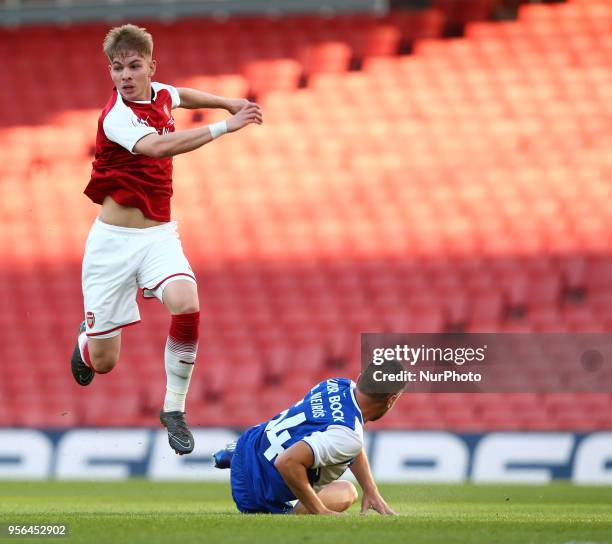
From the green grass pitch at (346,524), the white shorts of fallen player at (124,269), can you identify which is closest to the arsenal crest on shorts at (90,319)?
the white shorts of fallen player at (124,269)

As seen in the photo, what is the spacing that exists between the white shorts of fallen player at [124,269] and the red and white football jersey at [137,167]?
0.15 meters

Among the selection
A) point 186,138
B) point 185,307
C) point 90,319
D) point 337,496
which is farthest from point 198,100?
point 337,496

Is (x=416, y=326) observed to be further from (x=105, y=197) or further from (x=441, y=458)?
(x=105, y=197)

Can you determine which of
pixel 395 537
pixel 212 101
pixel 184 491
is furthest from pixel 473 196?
pixel 395 537

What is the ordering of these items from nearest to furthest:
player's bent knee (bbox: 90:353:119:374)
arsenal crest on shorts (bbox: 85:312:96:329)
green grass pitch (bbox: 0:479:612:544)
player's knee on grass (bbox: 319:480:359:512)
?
green grass pitch (bbox: 0:479:612:544)
player's knee on grass (bbox: 319:480:359:512)
arsenal crest on shorts (bbox: 85:312:96:329)
player's bent knee (bbox: 90:353:119:374)

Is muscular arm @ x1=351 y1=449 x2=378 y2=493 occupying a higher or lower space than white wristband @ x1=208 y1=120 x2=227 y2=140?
lower

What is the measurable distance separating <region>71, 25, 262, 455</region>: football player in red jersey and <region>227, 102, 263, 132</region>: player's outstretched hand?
18cm

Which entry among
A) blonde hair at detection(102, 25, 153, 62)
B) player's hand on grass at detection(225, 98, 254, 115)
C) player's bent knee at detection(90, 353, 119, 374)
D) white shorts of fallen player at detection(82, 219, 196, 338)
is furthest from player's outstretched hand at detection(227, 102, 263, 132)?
player's bent knee at detection(90, 353, 119, 374)

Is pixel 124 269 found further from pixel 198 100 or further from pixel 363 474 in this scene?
pixel 363 474

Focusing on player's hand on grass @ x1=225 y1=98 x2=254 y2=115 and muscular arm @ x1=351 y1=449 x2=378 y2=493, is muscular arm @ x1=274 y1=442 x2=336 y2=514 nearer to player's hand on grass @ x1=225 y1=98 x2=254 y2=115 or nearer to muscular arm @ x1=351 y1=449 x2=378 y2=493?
muscular arm @ x1=351 y1=449 x2=378 y2=493

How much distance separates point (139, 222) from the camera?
261 inches

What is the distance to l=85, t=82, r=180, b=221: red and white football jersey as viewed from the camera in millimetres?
6441

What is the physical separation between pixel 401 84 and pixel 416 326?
371cm

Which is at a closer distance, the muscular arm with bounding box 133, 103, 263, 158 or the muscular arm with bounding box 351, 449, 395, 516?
the muscular arm with bounding box 133, 103, 263, 158
